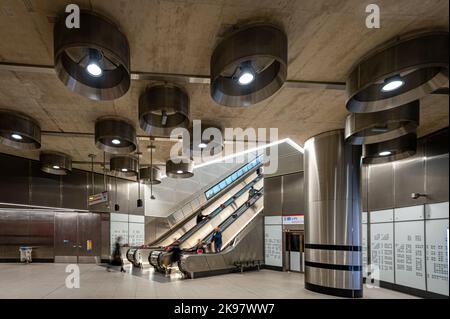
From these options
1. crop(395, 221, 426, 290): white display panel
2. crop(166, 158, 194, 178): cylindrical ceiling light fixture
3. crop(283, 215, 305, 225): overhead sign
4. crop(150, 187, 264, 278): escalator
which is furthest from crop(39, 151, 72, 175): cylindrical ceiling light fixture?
crop(395, 221, 426, 290): white display panel

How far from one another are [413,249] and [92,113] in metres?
7.58

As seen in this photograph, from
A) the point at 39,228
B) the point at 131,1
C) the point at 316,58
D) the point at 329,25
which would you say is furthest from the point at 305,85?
the point at 39,228

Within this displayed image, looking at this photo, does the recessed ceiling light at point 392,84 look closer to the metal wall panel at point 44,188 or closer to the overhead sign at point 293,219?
the overhead sign at point 293,219

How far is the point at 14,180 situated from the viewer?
11.4 meters

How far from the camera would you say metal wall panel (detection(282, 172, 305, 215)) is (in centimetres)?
1150

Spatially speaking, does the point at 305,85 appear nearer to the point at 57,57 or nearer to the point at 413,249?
the point at 57,57

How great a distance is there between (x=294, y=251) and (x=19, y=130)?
9063 mm

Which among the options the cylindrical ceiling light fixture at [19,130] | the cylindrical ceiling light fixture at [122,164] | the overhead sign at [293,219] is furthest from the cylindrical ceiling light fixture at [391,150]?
the cylindrical ceiling light fixture at [19,130]

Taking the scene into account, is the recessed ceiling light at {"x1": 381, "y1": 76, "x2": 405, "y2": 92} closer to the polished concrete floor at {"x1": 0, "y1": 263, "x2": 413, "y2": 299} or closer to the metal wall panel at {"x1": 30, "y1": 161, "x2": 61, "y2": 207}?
the polished concrete floor at {"x1": 0, "y1": 263, "x2": 413, "y2": 299}

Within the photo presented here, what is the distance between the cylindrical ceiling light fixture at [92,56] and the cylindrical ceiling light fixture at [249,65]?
1.11 metres

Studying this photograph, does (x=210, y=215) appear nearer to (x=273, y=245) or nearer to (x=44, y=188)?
(x=273, y=245)

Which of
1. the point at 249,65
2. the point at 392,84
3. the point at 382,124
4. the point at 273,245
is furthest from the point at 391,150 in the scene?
the point at 273,245

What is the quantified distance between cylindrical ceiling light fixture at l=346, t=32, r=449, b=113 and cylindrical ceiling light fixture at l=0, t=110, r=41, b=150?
6.46 m

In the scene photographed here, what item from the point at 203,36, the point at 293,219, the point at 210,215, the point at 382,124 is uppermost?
the point at 203,36
